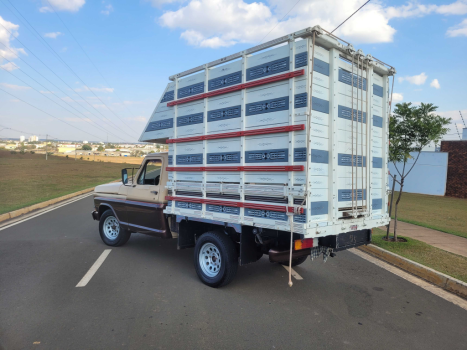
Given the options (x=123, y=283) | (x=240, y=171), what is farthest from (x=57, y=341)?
(x=240, y=171)

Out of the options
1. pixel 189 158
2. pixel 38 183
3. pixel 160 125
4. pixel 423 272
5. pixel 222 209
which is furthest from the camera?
pixel 38 183

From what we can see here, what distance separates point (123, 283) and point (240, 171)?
253 cm

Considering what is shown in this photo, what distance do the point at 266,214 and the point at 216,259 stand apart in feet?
4.46

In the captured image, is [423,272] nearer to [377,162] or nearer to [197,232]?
[377,162]

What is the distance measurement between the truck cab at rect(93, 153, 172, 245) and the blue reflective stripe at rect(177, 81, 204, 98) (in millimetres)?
1289

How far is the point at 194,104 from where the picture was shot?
18.5 ft

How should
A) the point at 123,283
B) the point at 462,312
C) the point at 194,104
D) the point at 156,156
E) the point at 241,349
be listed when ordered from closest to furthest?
the point at 241,349 < the point at 462,312 < the point at 123,283 < the point at 194,104 < the point at 156,156

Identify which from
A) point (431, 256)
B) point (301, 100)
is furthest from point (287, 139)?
point (431, 256)

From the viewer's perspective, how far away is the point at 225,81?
512cm

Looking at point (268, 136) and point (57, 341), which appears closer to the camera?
point (57, 341)

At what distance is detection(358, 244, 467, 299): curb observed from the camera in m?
5.18

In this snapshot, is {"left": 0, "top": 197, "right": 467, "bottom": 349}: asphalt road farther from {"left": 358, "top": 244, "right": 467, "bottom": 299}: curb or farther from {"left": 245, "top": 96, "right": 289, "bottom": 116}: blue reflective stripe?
{"left": 245, "top": 96, "right": 289, "bottom": 116}: blue reflective stripe

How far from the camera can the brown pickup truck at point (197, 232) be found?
4746 mm

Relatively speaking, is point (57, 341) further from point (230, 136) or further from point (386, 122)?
point (386, 122)
